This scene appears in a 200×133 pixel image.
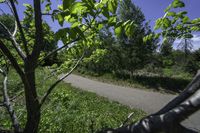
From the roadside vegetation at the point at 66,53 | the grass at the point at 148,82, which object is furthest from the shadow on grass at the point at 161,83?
the roadside vegetation at the point at 66,53

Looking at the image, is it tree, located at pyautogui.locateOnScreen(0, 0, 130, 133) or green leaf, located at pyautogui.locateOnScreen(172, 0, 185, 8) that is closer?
tree, located at pyautogui.locateOnScreen(0, 0, 130, 133)

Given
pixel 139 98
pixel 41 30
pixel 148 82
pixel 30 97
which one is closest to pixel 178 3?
pixel 41 30

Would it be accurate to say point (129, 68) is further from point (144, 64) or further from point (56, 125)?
point (56, 125)

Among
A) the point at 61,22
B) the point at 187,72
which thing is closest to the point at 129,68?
the point at 187,72

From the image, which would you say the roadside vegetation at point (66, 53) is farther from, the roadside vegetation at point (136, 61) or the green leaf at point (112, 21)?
Result: the roadside vegetation at point (136, 61)

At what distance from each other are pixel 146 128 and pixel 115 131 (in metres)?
0.11

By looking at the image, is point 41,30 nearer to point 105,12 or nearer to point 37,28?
point 37,28

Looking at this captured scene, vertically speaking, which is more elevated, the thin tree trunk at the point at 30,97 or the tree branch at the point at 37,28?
the tree branch at the point at 37,28

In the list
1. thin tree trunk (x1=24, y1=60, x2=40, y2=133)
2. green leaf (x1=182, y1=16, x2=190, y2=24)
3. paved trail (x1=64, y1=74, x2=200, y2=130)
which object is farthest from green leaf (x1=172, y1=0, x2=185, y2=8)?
paved trail (x1=64, y1=74, x2=200, y2=130)

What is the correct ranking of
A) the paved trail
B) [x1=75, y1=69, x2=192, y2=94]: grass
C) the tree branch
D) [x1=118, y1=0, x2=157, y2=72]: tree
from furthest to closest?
1. [x1=118, y1=0, x2=157, y2=72]: tree
2. [x1=75, y1=69, x2=192, y2=94]: grass
3. the paved trail
4. the tree branch

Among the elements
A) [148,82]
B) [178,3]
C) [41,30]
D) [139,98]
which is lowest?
[139,98]

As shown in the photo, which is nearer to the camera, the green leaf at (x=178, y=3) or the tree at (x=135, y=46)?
the green leaf at (x=178, y=3)

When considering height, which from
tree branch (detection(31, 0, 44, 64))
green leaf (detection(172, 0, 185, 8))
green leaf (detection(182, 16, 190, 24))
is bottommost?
tree branch (detection(31, 0, 44, 64))

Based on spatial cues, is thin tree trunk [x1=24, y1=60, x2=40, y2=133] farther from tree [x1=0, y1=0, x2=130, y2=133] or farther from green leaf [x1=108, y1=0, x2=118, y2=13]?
green leaf [x1=108, y1=0, x2=118, y2=13]
